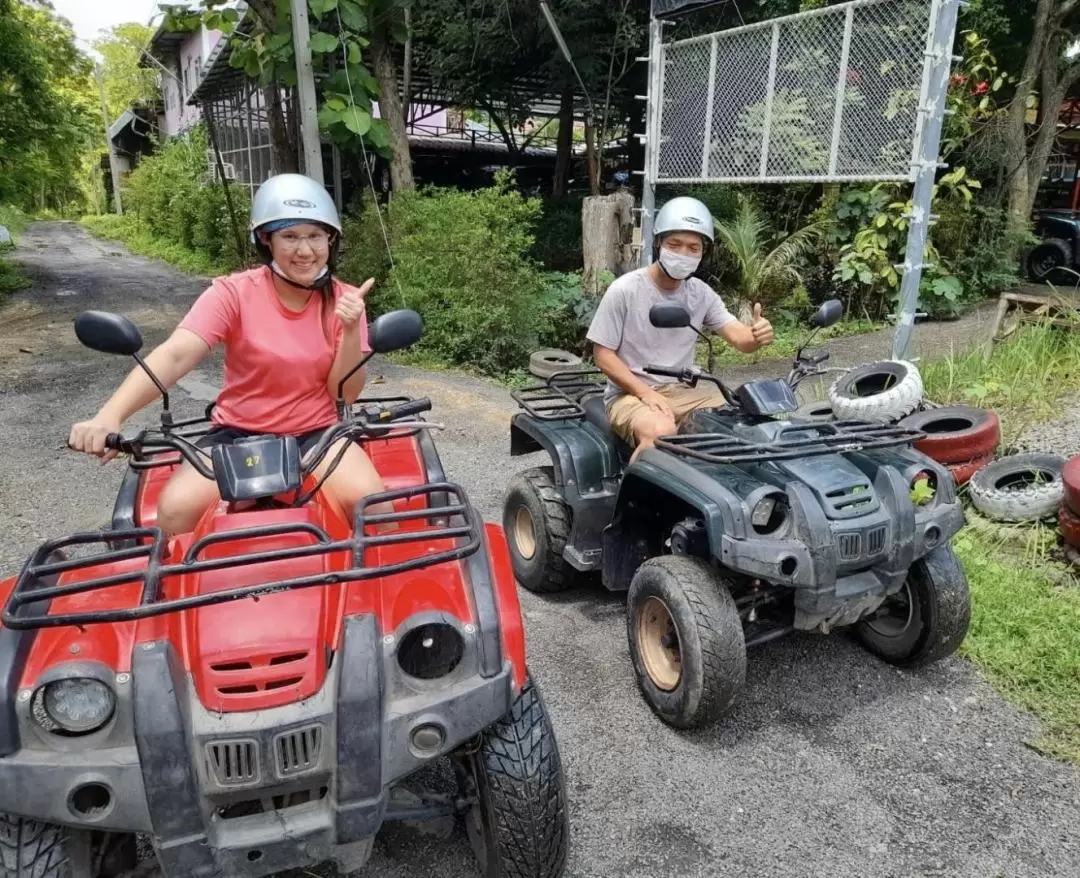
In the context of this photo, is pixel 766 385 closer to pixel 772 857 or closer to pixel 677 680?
pixel 677 680

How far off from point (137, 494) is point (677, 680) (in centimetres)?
205

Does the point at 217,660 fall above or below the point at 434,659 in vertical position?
above

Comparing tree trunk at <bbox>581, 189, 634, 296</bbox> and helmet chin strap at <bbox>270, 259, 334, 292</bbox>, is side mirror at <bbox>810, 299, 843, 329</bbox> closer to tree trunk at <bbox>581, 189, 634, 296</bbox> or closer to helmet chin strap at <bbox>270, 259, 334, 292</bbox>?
helmet chin strap at <bbox>270, 259, 334, 292</bbox>

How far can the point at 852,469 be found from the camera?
120 inches

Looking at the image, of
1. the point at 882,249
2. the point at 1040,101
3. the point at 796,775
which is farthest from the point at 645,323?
the point at 1040,101

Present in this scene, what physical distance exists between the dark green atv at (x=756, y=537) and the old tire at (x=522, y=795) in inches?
34.7

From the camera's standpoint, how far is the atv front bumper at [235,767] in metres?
1.78

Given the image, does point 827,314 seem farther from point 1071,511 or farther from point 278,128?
point 278,128

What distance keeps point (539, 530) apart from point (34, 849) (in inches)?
101

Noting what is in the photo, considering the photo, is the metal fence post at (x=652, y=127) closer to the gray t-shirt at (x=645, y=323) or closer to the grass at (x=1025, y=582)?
the grass at (x=1025, y=582)

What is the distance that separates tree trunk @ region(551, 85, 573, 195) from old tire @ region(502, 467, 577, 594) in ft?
40.1

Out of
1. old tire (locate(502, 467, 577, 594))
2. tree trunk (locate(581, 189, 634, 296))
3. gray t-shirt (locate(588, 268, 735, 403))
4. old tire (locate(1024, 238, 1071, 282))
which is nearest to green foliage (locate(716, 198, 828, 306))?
tree trunk (locate(581, 189, 634, 296))

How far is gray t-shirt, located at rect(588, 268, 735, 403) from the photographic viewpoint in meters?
3.93

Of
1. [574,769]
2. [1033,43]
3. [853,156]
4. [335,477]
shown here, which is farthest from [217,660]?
[1033,43]
